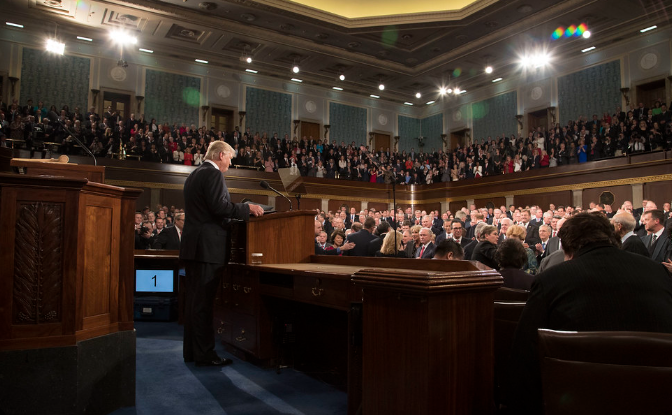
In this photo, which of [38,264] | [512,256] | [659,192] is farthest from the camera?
[659,192]

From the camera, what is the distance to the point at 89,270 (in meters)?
2.54

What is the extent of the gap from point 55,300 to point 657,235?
562cm

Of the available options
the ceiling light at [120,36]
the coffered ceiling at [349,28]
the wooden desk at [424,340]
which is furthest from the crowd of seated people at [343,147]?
the wooden desk at [424,340]

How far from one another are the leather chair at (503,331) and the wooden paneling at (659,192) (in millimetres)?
11028

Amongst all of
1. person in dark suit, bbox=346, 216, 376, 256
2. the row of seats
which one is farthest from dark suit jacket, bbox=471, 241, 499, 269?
the row of seats

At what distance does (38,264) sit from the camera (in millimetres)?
2312

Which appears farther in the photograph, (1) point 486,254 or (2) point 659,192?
(2) point 659,192

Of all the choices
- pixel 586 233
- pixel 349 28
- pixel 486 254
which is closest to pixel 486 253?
pixel 486 254

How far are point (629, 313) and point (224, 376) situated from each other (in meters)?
2.76

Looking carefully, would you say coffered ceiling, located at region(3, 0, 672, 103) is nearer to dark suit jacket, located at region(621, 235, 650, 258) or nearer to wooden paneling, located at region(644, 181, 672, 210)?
wooden paneling, located at region(644, 181, 672, 210)

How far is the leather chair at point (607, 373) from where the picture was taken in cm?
107

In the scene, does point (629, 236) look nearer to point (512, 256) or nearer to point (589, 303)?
point (512, 256)

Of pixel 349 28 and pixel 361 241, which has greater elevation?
pixel 349 28

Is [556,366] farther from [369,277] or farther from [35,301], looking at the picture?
[35,301]
